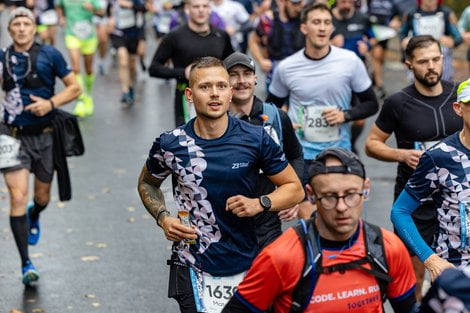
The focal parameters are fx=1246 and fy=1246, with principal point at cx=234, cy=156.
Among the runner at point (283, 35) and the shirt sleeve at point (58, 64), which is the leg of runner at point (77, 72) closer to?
the runner at point (283, 35)

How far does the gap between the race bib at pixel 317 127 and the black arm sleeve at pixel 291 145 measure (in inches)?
67.8

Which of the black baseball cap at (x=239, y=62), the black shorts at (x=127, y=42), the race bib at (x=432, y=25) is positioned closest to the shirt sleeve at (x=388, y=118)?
the black baseball cap at (x=239, y=62)

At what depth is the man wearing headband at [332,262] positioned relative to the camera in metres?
4.67

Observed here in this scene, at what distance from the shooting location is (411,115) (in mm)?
7695

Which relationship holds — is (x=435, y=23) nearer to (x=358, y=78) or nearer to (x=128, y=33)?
(x=358, y=78)

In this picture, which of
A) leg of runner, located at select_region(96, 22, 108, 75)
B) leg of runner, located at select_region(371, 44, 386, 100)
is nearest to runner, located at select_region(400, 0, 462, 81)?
leg of runner, located at select_region(371, 44, 386, 100)

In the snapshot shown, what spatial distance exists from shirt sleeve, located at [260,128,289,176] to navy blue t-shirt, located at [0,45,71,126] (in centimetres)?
371

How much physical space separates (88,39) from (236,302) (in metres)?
13.6

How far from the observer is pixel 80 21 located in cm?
1803

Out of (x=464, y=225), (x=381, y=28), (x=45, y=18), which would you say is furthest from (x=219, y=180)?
(x=45, y=18)

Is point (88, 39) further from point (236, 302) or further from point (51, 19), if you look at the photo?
point (236, 302)

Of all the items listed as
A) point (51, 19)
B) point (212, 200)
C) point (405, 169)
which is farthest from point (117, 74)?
point (212, 200)

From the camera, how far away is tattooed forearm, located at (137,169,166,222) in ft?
21.1

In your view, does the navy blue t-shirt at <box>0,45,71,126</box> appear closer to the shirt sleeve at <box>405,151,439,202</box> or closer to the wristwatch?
the wristwatch
